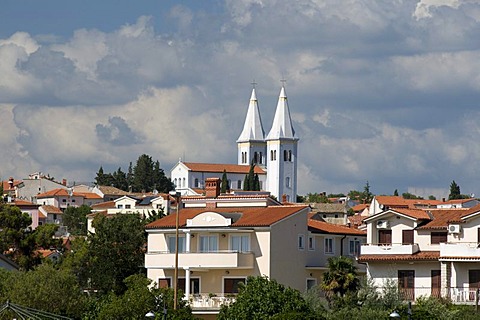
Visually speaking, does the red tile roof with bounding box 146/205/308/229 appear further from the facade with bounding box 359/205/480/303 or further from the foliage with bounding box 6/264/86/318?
the foliage with bounding box 6/264/86/318

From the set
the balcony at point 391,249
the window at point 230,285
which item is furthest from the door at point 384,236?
the window at point 230,285

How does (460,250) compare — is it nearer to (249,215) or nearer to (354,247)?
(249,215)

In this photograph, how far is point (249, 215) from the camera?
217 ft

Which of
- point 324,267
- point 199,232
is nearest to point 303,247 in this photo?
point 324,267

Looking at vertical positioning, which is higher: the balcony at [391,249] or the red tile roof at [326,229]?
the red tile roof at [326,229]

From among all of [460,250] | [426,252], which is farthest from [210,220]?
[460,250]

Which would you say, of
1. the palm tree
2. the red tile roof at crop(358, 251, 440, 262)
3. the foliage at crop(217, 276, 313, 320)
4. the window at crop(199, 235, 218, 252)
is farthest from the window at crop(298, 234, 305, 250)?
the foliage at crop(217, 276, 313, 320)

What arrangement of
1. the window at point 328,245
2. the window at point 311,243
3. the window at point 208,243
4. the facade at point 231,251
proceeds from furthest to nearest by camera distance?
the window at point 328,245 < the window at point 311,243 < the window at point 208,243 < the facade at point 231,251

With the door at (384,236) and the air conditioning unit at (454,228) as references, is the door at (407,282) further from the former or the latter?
the air conditioning unit at (454,228)

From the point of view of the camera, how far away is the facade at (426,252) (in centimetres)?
5775

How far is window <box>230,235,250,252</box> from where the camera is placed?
209ft

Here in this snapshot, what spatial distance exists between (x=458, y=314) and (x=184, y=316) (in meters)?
11.9

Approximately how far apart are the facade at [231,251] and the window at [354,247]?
3.30 m

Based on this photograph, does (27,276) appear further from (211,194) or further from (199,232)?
(211,194)
